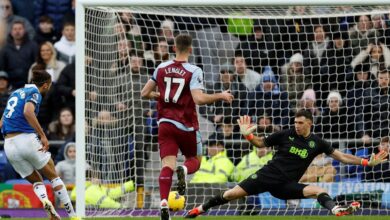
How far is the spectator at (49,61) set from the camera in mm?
19000

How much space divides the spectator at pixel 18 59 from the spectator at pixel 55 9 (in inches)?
32.6

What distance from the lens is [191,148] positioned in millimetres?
12516

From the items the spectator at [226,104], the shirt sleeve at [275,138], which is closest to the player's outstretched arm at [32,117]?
the shirt sleeve at [275,138]

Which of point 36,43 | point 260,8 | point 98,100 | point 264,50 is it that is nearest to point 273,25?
point 264,50

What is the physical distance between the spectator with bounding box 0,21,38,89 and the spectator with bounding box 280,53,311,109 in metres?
4.95

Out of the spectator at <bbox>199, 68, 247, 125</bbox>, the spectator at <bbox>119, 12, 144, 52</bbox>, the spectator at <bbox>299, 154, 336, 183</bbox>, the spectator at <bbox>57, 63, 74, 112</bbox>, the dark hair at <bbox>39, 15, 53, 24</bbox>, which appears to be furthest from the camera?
the dark hair at <bbox>39, 15, 53, 24</bbox>

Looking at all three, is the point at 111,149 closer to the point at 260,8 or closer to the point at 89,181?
the point at 89,181

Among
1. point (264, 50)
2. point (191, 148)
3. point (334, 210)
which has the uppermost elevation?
point (264, 50)

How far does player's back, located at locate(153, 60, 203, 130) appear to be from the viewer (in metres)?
12.2

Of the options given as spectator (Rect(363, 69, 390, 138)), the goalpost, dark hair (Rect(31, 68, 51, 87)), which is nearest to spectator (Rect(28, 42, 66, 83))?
the goalpost

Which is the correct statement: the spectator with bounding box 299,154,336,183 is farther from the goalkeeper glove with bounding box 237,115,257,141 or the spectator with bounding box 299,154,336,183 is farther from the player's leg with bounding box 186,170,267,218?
the goalkeeper glove with bounding box 237,115,257,141

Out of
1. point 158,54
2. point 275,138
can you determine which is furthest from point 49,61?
point 275,138

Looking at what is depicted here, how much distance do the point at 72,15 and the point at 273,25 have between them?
442 cm

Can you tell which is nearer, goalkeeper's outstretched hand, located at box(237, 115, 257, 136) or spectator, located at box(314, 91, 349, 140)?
goalkeeper's outstretched hand, located at box(237, 115, 257, 136)
